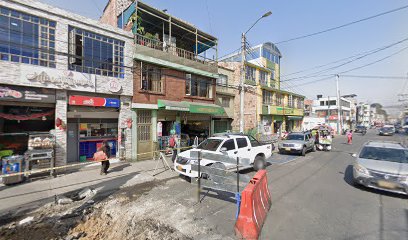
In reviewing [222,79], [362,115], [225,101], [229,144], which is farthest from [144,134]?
[362,115]

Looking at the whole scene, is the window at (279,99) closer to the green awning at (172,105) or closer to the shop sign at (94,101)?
the green awning at (172,105)

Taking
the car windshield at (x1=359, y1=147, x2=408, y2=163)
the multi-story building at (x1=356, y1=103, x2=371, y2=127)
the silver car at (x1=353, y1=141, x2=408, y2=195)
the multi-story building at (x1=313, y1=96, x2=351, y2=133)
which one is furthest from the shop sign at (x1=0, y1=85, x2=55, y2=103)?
the multi-story building at (x1=356, y1=103, x2=371, y2=127)

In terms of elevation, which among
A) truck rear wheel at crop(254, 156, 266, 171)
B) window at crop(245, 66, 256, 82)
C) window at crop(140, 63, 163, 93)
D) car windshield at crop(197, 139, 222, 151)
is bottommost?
truck rear wheel at crop(254, 156, 266, 171)

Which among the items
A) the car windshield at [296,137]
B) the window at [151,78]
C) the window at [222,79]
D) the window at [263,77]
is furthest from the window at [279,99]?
the window at [151,78]

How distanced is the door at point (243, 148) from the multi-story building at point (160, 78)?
5.60 m

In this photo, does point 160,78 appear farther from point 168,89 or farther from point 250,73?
point 250,73

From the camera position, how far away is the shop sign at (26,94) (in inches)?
312

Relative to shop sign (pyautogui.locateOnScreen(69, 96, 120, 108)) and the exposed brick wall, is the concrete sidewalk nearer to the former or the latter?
shop sign (pyautogui.locateOnScreen(69, 96, 120, 108))

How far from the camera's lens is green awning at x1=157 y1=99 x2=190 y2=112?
12.5 meters

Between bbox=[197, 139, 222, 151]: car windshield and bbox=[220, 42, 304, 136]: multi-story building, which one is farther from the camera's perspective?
bbox=[220, 42, 304, 136]: multi-story building

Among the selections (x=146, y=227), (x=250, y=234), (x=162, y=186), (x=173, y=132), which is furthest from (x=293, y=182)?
(x=173, y=132)

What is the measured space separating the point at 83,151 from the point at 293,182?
37.4 ft

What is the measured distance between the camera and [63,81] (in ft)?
30.4

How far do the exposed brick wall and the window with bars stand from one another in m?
0.81
